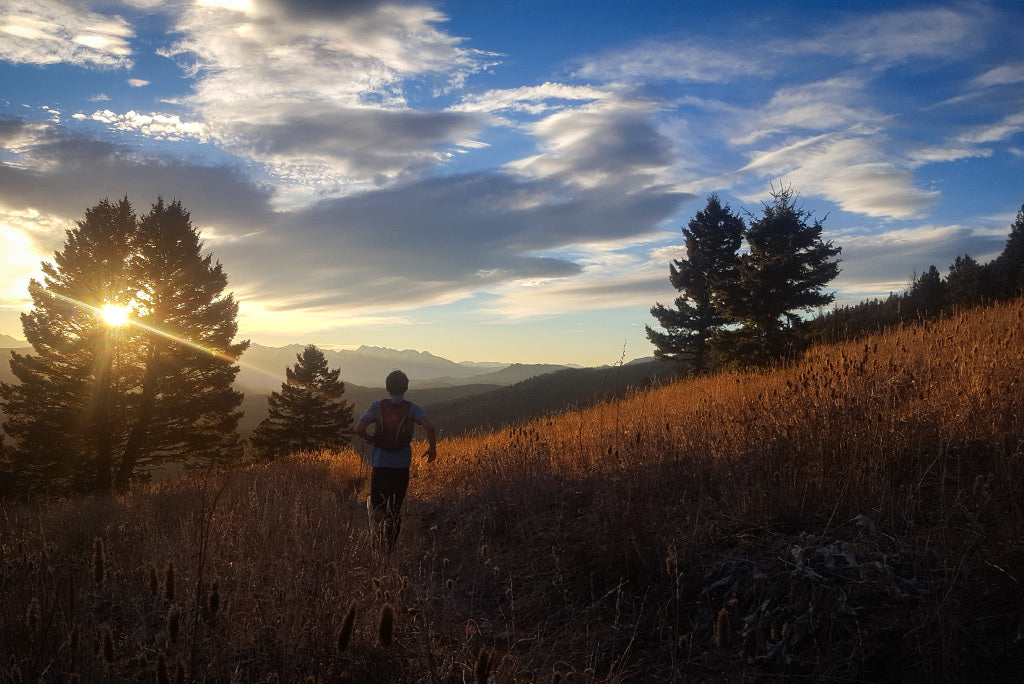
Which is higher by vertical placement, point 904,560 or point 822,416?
point 822,416

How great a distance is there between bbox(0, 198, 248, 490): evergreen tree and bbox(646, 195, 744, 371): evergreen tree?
2114 centimetres

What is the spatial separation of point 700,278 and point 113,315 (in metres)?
26.1

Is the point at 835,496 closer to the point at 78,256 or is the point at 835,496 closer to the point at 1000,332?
the point at 1000,332

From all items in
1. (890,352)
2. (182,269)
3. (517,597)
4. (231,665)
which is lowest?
(517,597)

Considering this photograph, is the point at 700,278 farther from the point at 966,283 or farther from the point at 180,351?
the point at 180,351

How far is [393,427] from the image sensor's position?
21.6 ft

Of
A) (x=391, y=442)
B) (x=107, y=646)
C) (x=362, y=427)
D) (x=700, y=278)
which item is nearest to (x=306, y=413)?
(x=700, y=278)

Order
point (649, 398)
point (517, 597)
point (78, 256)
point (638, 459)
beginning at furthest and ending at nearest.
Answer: point (78, 256)
point (649, 398)
point (638, 459)
point (517, 597)

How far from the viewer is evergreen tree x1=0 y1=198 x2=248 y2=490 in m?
22.6

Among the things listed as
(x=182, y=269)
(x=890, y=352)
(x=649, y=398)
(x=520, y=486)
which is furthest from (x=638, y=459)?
(x=182, y=269)

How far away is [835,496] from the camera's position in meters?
4.72

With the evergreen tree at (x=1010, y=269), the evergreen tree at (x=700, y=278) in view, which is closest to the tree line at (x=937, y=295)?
the evergreen tree at (x=1010, y=269)

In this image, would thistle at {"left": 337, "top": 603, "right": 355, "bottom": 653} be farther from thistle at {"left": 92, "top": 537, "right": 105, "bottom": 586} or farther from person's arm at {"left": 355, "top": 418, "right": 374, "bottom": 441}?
person's arm at {"left": 355, "top": 418, "right": 374, "bottom": 441}

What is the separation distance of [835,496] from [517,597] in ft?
9.03
